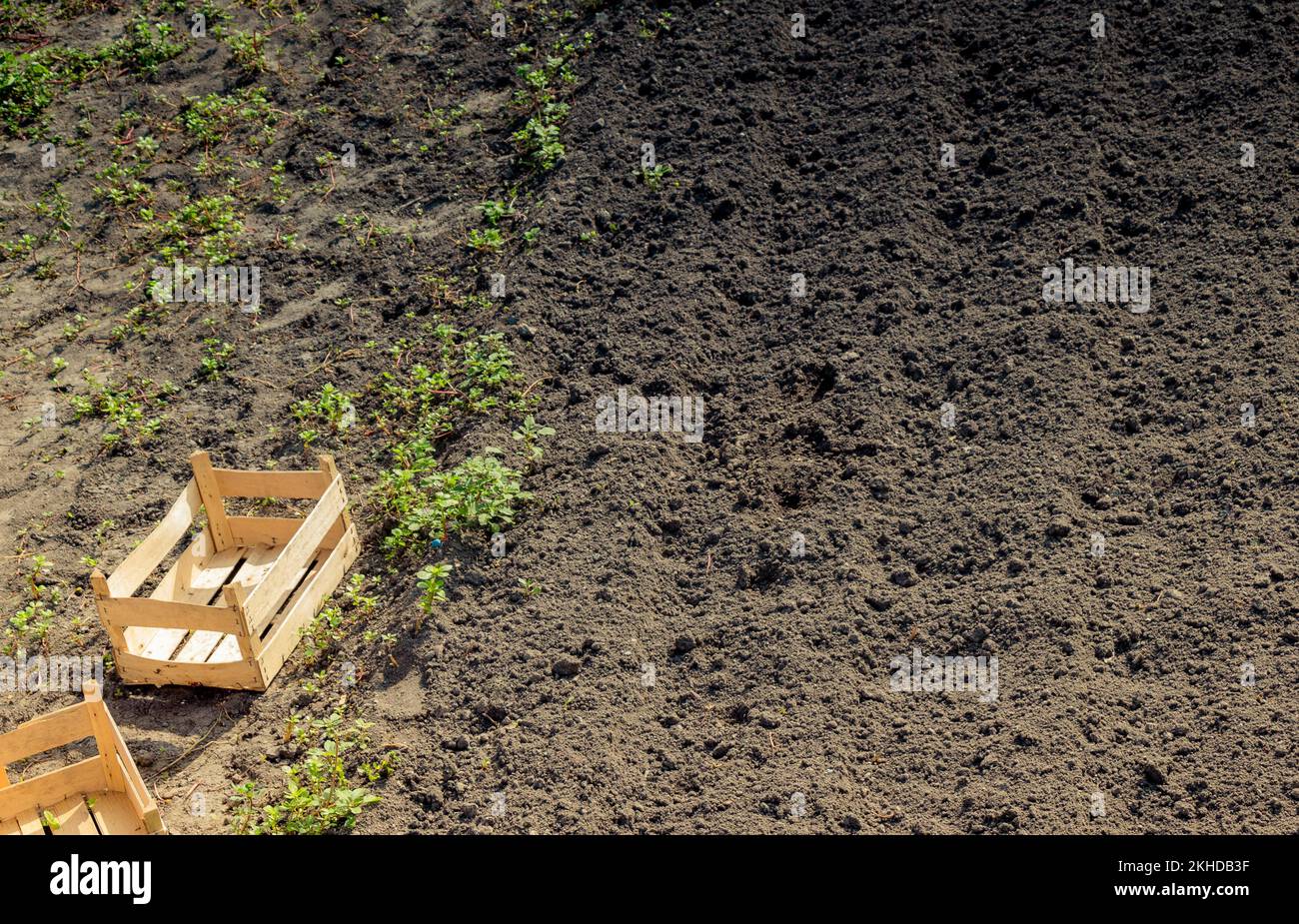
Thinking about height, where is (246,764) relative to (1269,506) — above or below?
below

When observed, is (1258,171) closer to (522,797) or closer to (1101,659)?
(1101,659)

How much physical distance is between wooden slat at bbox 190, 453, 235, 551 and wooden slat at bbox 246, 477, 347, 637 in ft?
1.84

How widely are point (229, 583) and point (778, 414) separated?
3140 millimetres

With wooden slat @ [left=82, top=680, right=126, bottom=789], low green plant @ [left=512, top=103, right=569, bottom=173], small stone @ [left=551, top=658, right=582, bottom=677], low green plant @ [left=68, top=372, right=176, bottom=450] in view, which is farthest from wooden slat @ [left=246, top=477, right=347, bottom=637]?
low green plant @ [left=512, top=103, right=569, bottom=173]

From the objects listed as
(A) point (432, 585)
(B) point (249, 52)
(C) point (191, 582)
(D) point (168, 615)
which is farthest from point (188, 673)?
(B) point (249, 52)

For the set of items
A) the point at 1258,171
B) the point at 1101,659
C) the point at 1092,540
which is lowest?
the point at 1101,659

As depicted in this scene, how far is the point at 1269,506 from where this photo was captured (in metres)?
5.93

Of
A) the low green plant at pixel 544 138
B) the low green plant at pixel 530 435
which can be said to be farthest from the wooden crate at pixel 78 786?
the low green plant at pixel 544 138

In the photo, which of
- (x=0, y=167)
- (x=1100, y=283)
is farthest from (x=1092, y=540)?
(x=0, y=167)

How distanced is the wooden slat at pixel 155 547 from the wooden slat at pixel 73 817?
42.6 inches

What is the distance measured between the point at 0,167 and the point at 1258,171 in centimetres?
920

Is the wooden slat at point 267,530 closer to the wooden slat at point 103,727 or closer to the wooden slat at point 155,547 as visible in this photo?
the wooden slat at point 155,547

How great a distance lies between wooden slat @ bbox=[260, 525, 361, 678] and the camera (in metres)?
6.23
